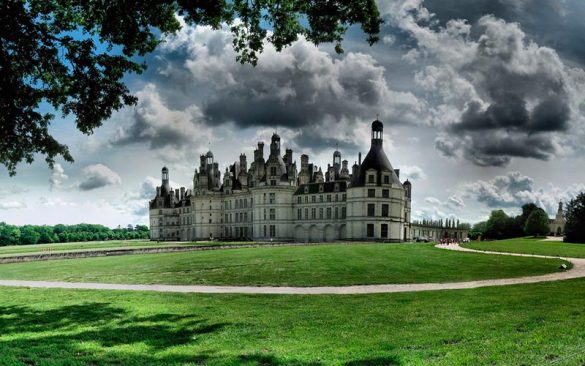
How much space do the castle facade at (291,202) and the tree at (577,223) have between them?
22752 millimetres

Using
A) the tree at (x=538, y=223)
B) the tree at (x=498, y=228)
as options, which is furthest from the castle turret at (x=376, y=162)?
the tree at (x=498, y=228)

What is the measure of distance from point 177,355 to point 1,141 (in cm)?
1314

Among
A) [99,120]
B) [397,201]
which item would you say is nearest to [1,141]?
[99,120]

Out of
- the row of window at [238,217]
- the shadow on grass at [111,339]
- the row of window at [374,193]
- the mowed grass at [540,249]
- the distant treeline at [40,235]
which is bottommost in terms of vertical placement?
the distant treeline at [40,235]

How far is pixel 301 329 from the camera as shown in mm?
11617

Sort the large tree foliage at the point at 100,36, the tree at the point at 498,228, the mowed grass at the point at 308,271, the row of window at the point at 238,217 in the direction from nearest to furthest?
the large tree foliage at the point at 100,36, the mowed grass at the point at 308,271, the row of window at the point at 238,217, the tree at the point at 498,228

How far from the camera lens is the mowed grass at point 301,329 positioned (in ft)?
30.1

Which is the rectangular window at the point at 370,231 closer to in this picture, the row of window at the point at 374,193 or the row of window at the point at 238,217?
the row of window at the point at 374,193

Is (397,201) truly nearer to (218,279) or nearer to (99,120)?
(218,279)

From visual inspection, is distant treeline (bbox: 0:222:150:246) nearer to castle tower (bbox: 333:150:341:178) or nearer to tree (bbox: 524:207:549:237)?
castle tower (bbox: 333:150:341:178)

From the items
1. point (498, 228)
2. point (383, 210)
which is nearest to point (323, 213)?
point (383, 210)

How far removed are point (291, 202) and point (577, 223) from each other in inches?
1738

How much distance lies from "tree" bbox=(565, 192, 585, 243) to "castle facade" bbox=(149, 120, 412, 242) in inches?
896

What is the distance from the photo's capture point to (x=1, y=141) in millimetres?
18234
